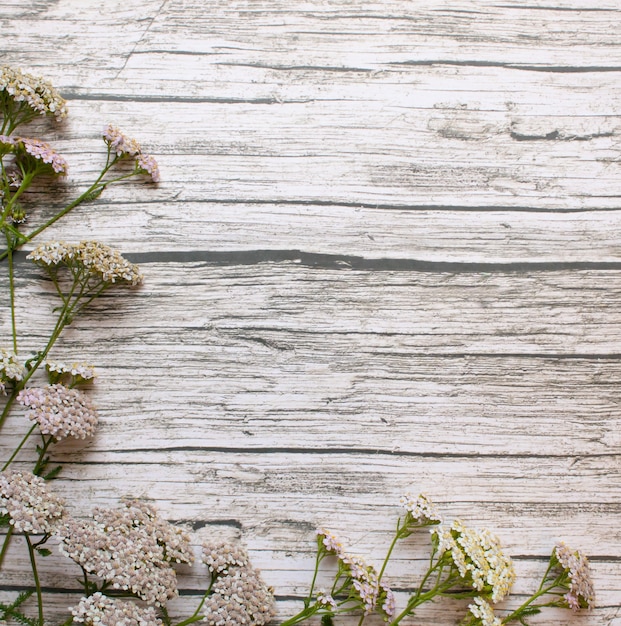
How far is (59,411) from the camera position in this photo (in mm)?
Answer: 854

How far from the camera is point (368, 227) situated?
3.35 ft

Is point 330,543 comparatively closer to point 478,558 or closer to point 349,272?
point 478,558

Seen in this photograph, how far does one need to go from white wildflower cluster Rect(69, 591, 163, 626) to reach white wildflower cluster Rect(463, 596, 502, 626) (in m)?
0.44

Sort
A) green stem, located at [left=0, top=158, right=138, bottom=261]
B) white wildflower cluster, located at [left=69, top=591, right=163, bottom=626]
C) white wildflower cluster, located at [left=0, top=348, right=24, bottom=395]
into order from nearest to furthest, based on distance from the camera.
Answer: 1. white wildflower cluster, located at [left=69, top=591, right=163, bottom=626]
2. white wildflower cluster, located at [left=0, top=348, right=24, bottom=395]
3. green stem, located at [left=0, top=158, right=138, bottom=261]

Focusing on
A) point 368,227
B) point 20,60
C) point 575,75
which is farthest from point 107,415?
point 575,75

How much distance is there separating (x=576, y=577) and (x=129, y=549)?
2.09 ft

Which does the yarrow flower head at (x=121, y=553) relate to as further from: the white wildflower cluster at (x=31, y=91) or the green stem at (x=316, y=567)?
the white wildflower cluster at (x=31, y=91)

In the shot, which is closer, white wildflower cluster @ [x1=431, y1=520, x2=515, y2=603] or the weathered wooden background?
white wildflower cluster @ [x1=431, y1=520, x2=515, y2=603]

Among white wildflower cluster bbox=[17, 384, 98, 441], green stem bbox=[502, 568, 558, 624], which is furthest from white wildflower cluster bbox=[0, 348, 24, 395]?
green stem bbox=[502, 568, 558, 624]

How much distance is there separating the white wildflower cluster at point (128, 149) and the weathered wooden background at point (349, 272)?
0.04m

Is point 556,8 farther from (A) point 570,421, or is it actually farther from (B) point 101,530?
(B) point 101,530

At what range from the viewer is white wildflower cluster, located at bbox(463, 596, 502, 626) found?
0.82m

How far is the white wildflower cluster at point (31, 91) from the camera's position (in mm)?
918

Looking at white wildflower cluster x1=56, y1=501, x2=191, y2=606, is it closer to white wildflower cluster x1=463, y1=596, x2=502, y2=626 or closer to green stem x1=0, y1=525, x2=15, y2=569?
green stem x1=0, y1=525, x2=15, y2=569
